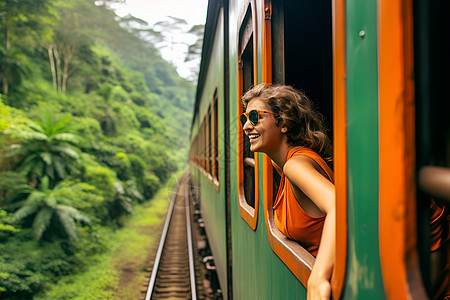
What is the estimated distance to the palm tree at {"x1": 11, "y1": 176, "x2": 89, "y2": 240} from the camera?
780 centimetres

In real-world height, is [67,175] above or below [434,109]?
below

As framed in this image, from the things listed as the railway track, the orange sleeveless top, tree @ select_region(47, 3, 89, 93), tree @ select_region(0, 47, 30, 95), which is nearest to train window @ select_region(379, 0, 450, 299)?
the orange sleeveless top

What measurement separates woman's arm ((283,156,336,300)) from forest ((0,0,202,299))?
672 cm

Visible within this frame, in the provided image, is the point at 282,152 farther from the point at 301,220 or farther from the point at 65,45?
the point at 65,45

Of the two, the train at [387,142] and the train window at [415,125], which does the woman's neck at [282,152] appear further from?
the train window at [415,125]

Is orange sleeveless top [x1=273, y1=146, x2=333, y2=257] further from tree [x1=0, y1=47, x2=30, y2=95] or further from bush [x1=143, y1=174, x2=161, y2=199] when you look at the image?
bush [x1=143, y1=174, x2=161, y2=199]

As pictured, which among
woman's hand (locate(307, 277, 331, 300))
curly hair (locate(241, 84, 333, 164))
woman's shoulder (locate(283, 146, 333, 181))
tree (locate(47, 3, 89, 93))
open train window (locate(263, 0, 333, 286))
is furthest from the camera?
tree (locate(47, 3, 89, 93))

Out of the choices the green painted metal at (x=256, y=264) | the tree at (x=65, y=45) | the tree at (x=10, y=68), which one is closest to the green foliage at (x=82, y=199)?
the tree at (x=10, y=68)

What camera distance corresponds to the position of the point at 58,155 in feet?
31.2

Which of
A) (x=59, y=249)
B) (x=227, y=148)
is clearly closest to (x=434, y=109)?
(x=227, y=148)

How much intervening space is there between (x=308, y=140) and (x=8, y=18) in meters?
14.2

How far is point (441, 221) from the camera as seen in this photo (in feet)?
2.92

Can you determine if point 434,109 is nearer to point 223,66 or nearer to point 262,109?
point 262,109

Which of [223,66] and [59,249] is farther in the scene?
[59,249]
